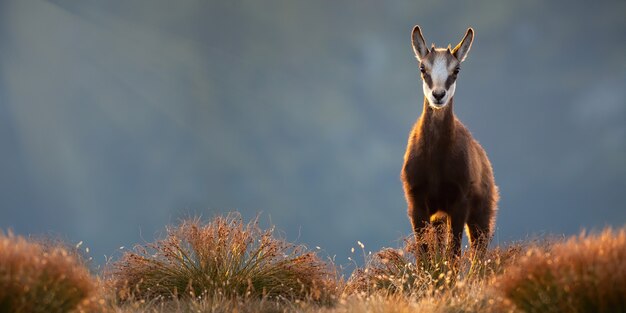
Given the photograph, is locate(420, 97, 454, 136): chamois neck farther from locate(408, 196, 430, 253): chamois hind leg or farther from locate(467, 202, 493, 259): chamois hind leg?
locate(467, 202, 493, 259): chamois hind leg

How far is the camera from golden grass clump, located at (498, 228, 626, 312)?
5.43m

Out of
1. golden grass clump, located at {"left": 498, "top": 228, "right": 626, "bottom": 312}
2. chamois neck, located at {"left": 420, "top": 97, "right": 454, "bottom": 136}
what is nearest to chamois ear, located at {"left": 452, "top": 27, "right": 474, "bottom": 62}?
chamois neck, located at {"left": 420, "top": 97, "right": 454, "bottom": 136}

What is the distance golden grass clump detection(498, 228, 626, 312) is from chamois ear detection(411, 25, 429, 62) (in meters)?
4.46

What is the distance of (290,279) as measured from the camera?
9.07m

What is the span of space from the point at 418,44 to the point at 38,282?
6.50 meters

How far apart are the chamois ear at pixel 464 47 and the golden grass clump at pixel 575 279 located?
445cm

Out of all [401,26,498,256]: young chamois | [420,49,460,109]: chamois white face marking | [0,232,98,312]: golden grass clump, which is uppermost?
[420,49,460,109]: chamois white face marking

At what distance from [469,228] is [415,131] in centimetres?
199

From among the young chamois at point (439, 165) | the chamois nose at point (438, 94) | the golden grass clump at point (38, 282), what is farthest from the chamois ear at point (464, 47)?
the golden grass clump at point (38, 282)

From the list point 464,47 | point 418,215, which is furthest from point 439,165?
point 464,47

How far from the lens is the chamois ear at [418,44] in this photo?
1008 cm

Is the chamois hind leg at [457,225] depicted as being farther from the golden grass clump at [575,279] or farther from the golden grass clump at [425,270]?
the golden grass clump at [575,279]

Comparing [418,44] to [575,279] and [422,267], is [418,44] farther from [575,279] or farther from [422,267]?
[575,279]

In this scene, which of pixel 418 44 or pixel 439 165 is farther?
pixel 418 44
